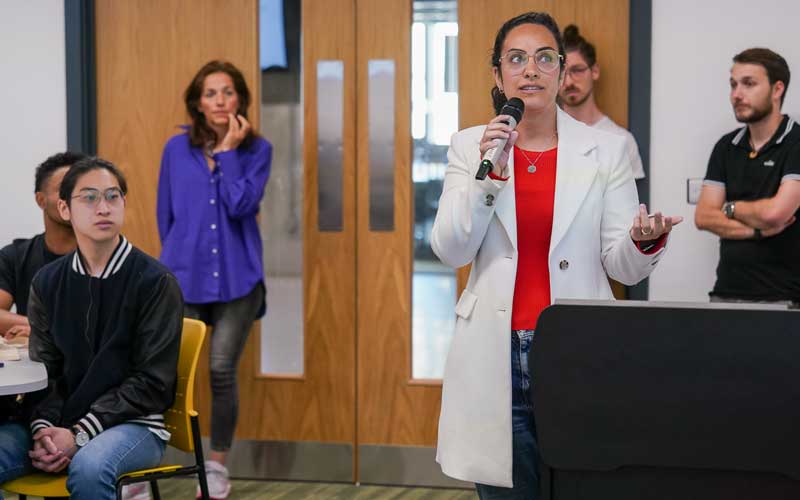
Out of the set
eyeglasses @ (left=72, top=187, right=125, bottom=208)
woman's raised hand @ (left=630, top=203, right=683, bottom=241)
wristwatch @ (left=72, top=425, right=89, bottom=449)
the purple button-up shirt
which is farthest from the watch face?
woman's raised hand @ (left=630, top=203, right=683, bottom=241)

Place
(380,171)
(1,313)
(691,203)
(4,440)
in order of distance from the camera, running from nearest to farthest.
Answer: (4,440) < (1,313) < (691,203) < (380,171)

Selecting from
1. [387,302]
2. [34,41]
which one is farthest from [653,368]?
[34,41]

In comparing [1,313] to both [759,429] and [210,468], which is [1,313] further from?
[759,429]

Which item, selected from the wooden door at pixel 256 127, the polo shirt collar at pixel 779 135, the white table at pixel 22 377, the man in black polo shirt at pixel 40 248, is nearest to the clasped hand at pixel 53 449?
the white table at pixel 22 377

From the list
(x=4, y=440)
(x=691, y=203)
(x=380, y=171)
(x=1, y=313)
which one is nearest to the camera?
(x=4, y=440)

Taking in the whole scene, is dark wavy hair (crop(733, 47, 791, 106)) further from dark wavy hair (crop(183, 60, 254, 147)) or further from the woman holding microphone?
dark wavy hair (crop(183, 60, 254, 147))

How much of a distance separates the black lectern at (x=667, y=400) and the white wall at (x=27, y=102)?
3.45 m

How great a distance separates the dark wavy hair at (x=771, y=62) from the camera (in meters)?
3.32

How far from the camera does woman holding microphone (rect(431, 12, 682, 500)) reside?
74.4 inches

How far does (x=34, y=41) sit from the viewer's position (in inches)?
170

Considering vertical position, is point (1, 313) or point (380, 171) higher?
point (380, 171)

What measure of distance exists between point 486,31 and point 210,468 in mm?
2077

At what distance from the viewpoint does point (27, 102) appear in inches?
171

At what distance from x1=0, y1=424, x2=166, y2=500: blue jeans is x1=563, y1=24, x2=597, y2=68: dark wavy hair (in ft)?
6.90
